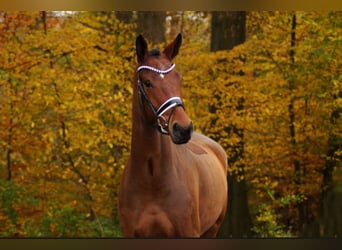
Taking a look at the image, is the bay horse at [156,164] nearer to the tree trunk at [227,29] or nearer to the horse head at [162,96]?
the horse head at [162,96]

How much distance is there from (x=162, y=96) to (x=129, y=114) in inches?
176

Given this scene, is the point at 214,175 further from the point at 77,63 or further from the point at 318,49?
the point at 77,63

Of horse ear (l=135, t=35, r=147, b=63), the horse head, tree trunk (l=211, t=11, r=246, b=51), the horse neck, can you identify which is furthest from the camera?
tree trunk (l=211, t=11, r=246, b=51)

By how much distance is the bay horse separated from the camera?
5.04 m

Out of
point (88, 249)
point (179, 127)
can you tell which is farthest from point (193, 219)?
point (88, 249)

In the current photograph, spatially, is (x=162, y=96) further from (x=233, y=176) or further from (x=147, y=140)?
(x=233, y=176)

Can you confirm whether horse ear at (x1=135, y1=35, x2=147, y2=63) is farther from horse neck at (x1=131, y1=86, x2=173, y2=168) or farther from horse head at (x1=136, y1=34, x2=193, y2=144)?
horse neck at (x1=131, y1=86, x2=173, y2=168)

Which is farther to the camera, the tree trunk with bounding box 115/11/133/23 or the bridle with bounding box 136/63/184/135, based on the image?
the tree trunk with bounding box 115/11/133/23

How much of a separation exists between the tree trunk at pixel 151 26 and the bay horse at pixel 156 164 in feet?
16.0

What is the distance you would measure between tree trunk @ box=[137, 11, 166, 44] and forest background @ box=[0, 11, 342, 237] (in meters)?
0.02

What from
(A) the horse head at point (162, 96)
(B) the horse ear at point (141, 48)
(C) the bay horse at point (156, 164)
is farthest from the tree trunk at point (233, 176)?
(A) the horse head at point (162, 96)

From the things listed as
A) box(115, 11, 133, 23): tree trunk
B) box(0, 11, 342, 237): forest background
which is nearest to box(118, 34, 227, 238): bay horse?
box(0, 11, 342, 237): forest background

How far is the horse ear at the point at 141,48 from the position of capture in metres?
5.29

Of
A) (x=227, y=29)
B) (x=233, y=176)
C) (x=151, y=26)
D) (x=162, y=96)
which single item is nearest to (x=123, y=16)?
(x=151, y=26)
